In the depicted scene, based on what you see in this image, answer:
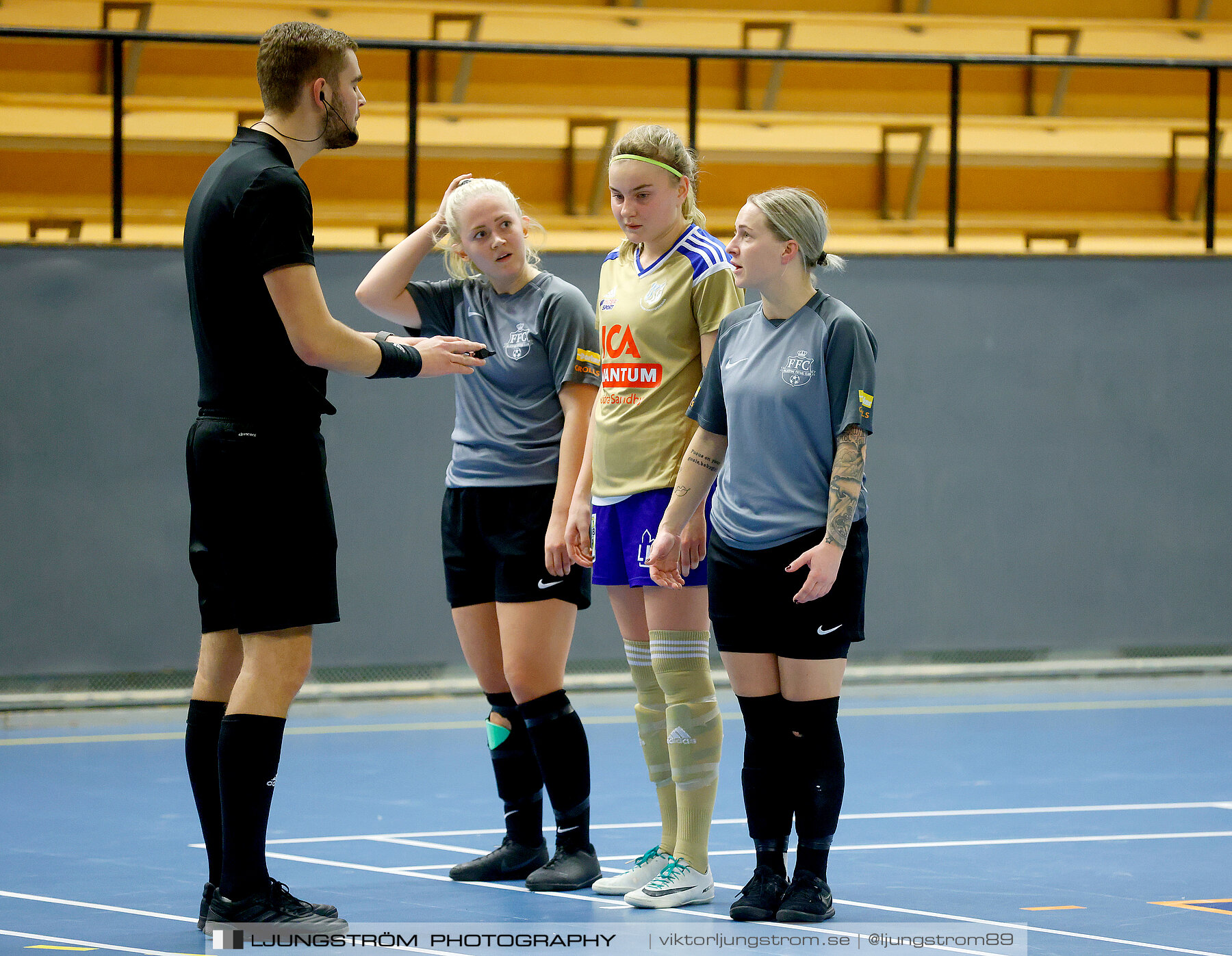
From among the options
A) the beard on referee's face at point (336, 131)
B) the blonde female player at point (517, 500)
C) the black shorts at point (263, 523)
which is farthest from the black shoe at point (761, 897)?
the beard on referee's face at point (336, 131)

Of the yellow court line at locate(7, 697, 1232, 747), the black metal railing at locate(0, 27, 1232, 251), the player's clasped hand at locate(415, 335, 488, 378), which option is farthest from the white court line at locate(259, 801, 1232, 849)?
the black metal railing at locate(0, 27, 1232, 251)

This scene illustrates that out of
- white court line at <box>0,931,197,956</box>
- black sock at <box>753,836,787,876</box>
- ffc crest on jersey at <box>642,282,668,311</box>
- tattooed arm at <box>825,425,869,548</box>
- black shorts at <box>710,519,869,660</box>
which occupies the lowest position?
white court line at <box>0,931,197,956</box>

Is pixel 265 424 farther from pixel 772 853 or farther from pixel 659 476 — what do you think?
pixel 772 853

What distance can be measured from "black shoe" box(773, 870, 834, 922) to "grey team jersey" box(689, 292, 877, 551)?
2.47 feet

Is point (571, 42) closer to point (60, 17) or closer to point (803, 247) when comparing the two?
point (60, 17)

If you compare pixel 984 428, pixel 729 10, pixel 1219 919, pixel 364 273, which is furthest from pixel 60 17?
pixel 1219 919

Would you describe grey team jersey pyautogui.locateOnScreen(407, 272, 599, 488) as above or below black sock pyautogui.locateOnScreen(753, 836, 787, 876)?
above

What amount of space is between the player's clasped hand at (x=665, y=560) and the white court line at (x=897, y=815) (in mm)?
1202

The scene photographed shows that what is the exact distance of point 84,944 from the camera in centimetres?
317

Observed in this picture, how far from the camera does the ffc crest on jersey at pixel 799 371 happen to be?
3291 millimetres

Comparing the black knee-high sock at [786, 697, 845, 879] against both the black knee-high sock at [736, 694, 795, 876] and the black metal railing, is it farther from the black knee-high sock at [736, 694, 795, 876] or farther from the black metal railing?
the black metal railing

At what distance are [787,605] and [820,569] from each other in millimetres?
157

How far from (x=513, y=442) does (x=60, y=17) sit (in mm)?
5412

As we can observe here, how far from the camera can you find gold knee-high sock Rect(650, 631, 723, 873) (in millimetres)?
3492
